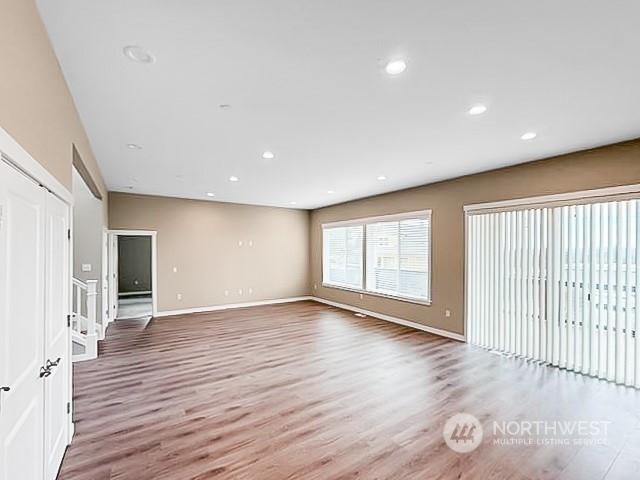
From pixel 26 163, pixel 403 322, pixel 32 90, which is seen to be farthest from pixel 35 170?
pixel 403 322

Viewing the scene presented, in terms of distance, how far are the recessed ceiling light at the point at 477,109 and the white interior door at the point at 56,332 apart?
3.42 meters

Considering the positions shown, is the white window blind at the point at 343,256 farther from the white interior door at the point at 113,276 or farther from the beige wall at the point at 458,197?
the white interior door at the point at 113,276

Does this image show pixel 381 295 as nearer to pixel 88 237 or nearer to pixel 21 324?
pixel 88 237

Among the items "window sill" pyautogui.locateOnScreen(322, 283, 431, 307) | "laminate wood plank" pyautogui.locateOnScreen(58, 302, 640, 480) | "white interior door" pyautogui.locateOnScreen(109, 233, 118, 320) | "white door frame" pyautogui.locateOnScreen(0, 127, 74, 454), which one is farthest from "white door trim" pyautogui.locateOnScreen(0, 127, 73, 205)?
"window sill" pyautogui.locateOnScreen(322, 283, 431, 307)

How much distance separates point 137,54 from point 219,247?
6.59m

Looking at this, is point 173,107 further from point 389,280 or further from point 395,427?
point 389,280

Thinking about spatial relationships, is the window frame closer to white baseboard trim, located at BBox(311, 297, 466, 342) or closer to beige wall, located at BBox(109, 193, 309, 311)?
white baseboard trim, located at BBox(311, 297, 466, 342)

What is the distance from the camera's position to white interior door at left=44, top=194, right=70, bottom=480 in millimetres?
2020

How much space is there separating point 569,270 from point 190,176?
6022 millimetres

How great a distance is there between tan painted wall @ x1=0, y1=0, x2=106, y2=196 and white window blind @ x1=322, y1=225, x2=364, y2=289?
6502 mm

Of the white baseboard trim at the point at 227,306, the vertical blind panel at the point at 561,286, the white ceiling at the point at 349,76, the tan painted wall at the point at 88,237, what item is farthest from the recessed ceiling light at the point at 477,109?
the white baseboard trim at the point at 227,306

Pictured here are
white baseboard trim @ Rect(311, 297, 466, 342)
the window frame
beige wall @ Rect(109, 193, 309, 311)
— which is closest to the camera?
white baseboard trim @ Rect(311, 297, 466, 342)

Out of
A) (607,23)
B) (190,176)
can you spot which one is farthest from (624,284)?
(190,176)

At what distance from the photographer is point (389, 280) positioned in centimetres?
718
